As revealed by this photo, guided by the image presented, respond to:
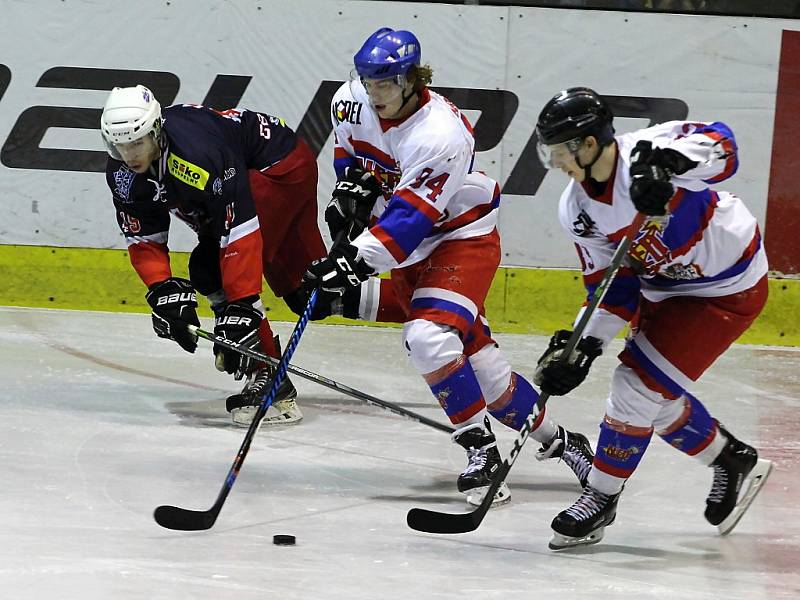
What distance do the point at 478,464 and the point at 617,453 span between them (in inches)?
15.5

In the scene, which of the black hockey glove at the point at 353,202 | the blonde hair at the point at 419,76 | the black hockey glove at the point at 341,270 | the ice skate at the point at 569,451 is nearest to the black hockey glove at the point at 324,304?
the black hockey glove at the point at 341,270

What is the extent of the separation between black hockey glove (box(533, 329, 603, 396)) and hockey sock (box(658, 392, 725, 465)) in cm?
26

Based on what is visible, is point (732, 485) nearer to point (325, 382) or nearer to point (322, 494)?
point (322, 494)

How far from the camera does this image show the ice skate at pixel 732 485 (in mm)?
2762

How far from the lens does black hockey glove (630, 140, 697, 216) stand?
7.69 ft

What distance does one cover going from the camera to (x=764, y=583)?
2.45 m

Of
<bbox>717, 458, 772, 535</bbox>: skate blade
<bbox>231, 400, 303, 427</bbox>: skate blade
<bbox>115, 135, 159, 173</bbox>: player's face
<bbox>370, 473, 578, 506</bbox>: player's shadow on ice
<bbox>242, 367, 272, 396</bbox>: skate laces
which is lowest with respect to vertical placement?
<bbox>231, 400, 303, 427</bbox>: skate blade

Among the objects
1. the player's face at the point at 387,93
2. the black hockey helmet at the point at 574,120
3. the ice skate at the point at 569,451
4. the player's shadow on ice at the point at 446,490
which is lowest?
the player's shadow on ice at the point at 446,490

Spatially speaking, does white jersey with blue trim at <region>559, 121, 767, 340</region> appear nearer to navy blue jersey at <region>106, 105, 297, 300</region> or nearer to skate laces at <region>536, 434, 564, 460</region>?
skate laces at <region>536, 434, 564, 460</region>

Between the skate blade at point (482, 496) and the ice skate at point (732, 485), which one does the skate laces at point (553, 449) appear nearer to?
the skate blade at point (482, 496)

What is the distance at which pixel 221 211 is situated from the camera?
3.37 metres

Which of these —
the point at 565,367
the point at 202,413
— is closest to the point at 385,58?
the point at 565,367

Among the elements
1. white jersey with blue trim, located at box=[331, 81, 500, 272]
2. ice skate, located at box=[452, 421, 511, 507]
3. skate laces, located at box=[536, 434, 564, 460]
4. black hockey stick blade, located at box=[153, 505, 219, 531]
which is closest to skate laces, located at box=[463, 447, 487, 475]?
ice skate, located at box=[452, 421, 511, 507]

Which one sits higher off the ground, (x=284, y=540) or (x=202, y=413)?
(x=284, y=540)
